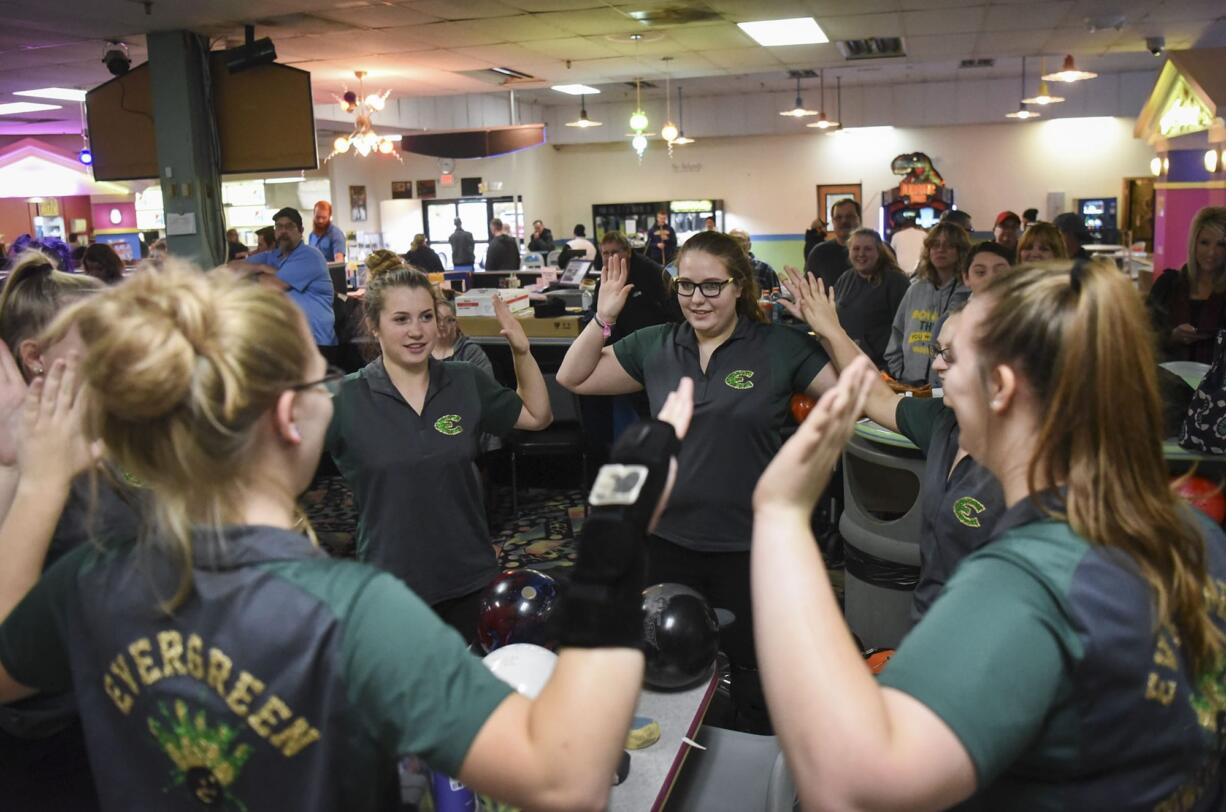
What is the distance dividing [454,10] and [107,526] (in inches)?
241

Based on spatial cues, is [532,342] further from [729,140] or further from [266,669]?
[729,140]

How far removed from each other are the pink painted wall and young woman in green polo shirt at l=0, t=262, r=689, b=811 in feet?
69.9

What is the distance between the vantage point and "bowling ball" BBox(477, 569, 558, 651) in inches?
84.8

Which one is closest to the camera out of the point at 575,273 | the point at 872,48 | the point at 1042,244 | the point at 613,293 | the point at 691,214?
the point at 613,293

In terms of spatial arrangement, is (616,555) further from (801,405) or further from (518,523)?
(518,523)

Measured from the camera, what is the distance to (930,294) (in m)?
5.06

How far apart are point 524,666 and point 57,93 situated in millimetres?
11601

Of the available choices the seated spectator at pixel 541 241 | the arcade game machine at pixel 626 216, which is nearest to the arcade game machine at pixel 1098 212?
the arcade game machine at pixel 626 216

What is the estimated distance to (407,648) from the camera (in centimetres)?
104

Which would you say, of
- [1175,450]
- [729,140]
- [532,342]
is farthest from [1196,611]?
[729,140]

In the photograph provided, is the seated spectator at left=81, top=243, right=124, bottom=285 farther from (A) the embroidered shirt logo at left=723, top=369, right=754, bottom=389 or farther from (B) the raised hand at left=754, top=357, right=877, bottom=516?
(B) the raised hand at left=754, top=357, right=877, bottom=516

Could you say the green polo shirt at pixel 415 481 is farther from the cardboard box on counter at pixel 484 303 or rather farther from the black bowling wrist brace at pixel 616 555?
the cardboard box on counter at pixel 484 303

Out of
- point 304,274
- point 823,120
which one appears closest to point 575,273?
point 304,274

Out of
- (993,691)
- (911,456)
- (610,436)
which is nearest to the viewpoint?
(993,691)
